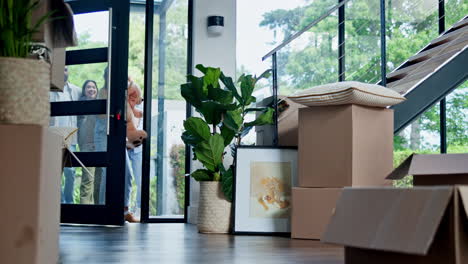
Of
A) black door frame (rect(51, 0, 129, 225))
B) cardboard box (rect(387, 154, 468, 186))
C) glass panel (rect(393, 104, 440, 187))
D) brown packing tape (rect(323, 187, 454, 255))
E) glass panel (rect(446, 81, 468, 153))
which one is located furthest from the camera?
glass panel (rect(393, 104, 440, 187))

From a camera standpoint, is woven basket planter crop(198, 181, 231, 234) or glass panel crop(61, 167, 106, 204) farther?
glass panel crop(61, 167, 106, 204)

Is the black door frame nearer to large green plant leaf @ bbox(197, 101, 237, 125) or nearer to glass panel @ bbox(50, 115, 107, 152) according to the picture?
glass panel @ bbox(50, 115, 107, 152)

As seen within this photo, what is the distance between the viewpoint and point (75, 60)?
4.85m

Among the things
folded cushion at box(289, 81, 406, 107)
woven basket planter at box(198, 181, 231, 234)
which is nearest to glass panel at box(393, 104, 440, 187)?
woven basket planter at box(198, 181, 231, 234)

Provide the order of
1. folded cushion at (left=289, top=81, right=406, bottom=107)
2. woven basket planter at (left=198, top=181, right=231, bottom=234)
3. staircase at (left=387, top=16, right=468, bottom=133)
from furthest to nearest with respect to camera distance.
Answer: woven basket planter at (left=198, top=181, right=231, bottom=234), staircase at (left=387, top=16, right=468, bottom=133), folded cushion at (left=289, top=81, right=406, bottom=107)

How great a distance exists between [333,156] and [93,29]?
7.89ft

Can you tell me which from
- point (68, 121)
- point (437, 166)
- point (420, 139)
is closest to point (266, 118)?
point (68, 121)

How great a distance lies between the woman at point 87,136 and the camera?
4.82 m

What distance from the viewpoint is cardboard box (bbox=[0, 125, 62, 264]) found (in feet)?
4.63

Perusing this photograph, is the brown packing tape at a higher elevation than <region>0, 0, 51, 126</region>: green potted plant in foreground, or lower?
lower

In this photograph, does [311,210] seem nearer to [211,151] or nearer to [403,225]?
[211,151]

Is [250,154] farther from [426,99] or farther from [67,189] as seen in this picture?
[67,189]

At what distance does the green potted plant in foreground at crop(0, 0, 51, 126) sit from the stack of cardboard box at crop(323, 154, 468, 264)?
75 centimetres

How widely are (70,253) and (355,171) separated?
1.55m
